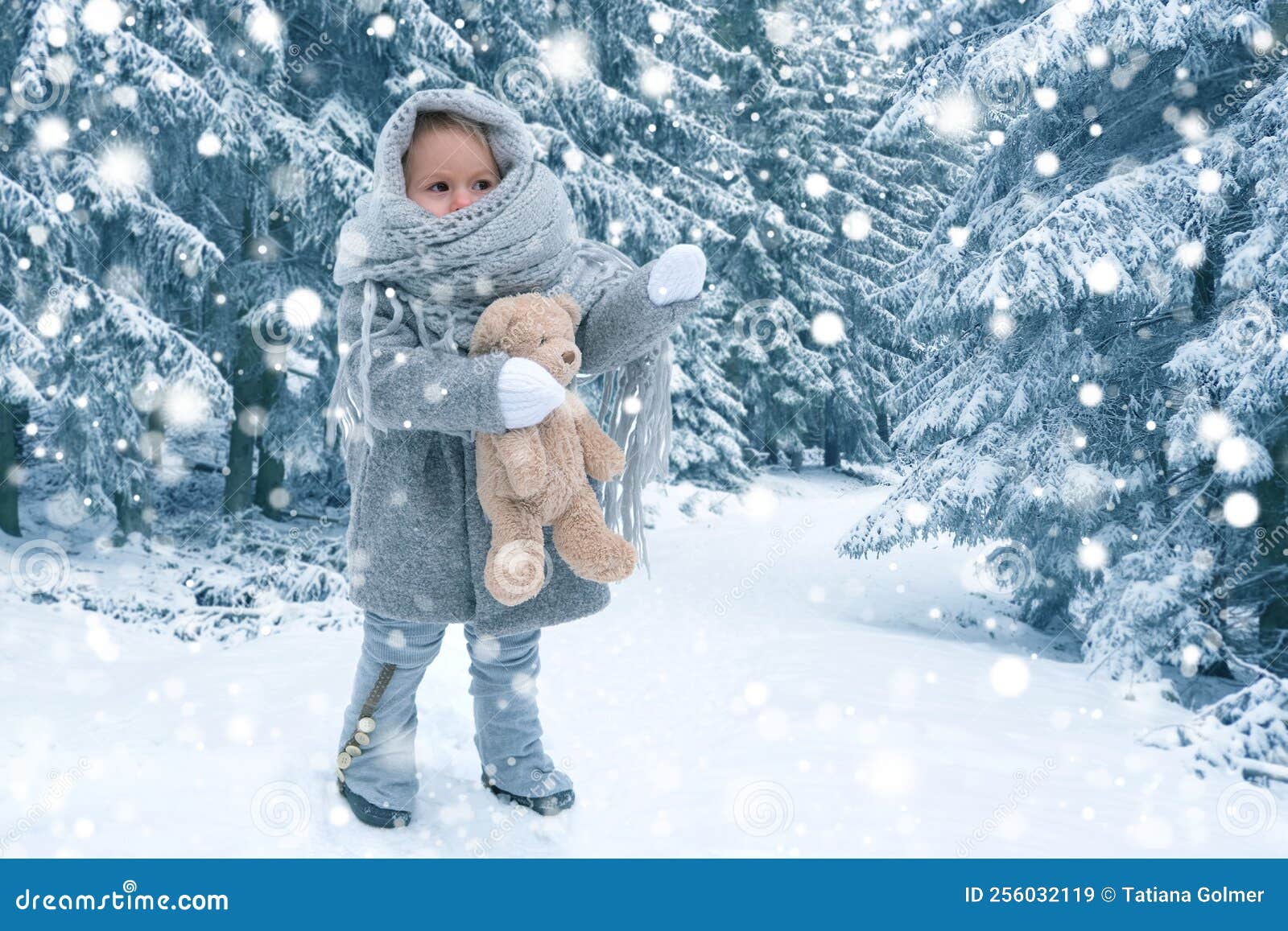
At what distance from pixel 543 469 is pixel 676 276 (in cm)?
68

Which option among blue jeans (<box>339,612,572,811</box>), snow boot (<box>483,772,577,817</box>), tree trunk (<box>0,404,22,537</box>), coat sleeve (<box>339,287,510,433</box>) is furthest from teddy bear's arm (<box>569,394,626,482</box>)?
tree trunk (<box>0,404,22,537</box>)

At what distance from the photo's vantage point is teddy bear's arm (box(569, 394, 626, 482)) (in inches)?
98.0

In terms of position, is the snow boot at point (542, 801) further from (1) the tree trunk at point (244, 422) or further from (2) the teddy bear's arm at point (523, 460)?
(1) the tree trunk at point (244, 422)

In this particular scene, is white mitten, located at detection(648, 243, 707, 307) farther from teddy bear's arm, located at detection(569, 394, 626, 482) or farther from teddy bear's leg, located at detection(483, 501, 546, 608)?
teddy bear's leg, located at detection(483, 501, 546, 608)

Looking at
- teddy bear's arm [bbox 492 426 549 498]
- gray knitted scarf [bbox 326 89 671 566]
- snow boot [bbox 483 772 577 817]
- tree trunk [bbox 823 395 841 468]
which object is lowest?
snow boot [bbox 483 772 577 817]

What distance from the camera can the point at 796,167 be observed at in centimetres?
1520

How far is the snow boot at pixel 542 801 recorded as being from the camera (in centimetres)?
282

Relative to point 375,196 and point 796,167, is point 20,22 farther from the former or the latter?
point 796,167

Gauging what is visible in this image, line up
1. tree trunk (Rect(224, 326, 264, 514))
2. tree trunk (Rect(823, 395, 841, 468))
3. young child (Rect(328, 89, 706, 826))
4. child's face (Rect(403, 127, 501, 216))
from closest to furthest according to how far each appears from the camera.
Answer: young child (Rect(328, 89, 706, 826))
child's face (Rect(403, 127, 501, 216))
tree trunk (Rect(224, 326, 264, 514))
tree trunk (Rect(823, 395, 841, 468))

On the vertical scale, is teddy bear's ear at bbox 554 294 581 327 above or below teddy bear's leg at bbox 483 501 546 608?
above

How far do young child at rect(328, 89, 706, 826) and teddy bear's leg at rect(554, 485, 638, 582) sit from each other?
23 centimetres

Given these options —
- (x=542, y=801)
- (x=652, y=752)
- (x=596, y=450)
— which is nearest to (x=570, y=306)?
(x=596, y=450)

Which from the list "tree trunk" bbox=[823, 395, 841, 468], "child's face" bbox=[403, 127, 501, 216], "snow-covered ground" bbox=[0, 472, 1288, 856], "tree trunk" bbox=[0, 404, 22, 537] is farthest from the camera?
"tree trunk" bbox=[823, 395, 841, 468]

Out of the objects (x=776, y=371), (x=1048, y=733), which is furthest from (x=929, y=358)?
(x=776, y=371)
